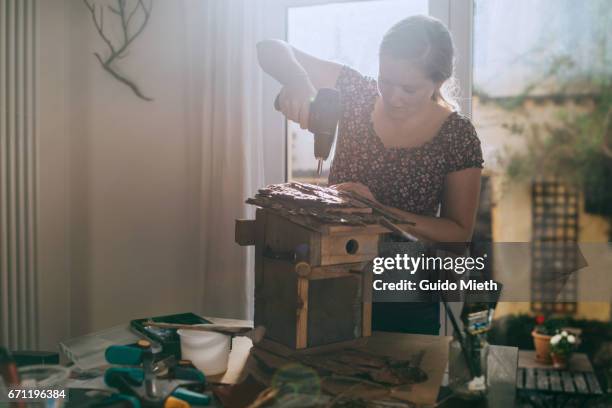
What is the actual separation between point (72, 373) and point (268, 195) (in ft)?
1.84

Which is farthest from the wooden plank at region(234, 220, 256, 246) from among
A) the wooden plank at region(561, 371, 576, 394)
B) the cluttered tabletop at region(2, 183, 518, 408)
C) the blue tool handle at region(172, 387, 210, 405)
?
the wooden plank at region(561, 371, 576, 394)

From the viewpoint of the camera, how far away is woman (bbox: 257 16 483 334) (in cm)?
167

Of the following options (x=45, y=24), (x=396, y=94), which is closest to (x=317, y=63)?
(x=396, y=94)

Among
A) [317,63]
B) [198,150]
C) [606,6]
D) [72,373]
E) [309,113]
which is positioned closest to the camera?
[72,373]

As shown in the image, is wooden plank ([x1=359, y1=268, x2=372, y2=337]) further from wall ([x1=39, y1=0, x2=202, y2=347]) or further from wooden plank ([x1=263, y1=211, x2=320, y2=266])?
wall ([x1=39, y1=0, x2=202, y2=347])

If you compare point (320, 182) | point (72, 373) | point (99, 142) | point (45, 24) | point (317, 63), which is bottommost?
point (72, 373)

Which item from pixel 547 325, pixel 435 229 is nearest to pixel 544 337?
pixel 547 325

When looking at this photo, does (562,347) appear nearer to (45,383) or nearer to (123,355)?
(123,355)

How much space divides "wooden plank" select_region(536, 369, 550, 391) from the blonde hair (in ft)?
5.36

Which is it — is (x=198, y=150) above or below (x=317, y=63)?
below

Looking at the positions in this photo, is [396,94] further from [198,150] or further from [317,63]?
[198,150]

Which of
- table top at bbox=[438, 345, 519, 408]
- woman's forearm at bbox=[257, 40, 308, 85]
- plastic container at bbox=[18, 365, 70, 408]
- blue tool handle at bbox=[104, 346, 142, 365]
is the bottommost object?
table top at bbox=[438, 345, 519, 408]

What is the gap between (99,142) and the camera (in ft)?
Answer: 9.06

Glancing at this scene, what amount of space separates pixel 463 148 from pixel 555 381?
1.60 meters
